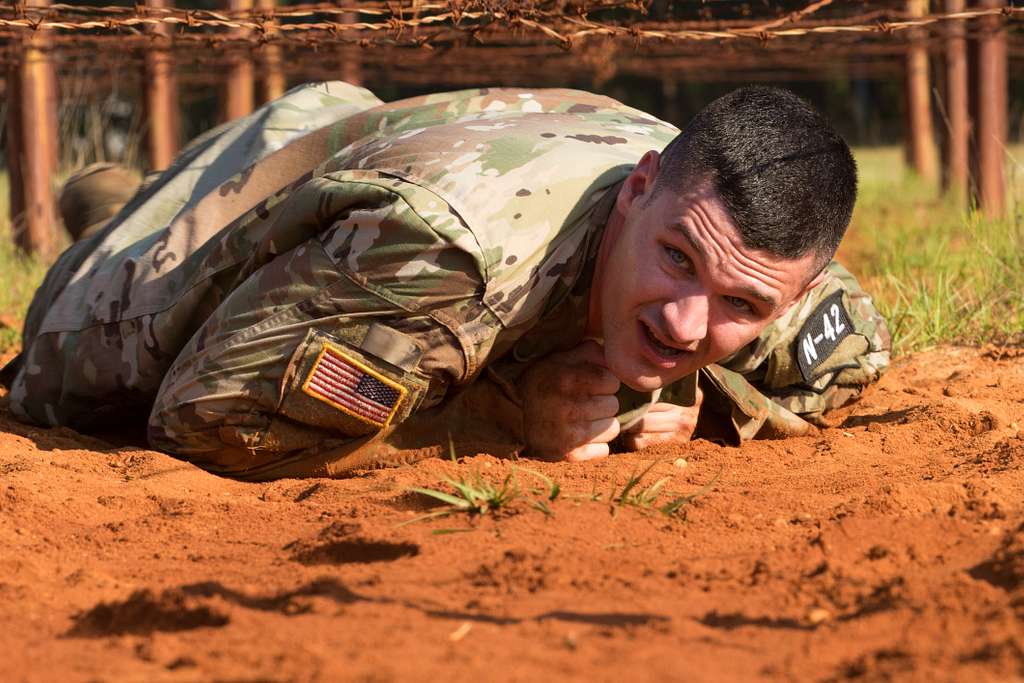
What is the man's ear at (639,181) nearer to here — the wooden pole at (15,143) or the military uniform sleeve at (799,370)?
the military uniform sleeve at (799,370)

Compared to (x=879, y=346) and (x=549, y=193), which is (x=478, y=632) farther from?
(x=879, y=346)

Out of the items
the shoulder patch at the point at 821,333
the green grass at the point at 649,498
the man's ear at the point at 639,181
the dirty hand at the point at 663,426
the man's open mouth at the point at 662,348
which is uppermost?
the man's ear at the point at 639,181

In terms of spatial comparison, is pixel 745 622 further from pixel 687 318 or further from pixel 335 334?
pixel 335 334

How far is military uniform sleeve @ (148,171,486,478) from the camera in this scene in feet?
8.53

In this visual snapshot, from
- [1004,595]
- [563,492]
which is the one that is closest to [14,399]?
[563,492]

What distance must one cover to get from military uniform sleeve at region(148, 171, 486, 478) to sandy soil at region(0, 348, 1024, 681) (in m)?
0.13

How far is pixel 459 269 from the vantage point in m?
2.59

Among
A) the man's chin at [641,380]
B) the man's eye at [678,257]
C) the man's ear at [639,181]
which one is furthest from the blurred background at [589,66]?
the man's chin at [641,380]

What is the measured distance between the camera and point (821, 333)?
3.28 meters

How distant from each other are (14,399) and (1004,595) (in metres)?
2.65

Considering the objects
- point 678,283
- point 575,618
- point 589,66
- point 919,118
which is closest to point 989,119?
point 589,66

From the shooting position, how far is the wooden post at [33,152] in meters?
5.56

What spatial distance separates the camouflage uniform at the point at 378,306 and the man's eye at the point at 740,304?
0.33 meters

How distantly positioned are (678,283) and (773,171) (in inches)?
11.4
